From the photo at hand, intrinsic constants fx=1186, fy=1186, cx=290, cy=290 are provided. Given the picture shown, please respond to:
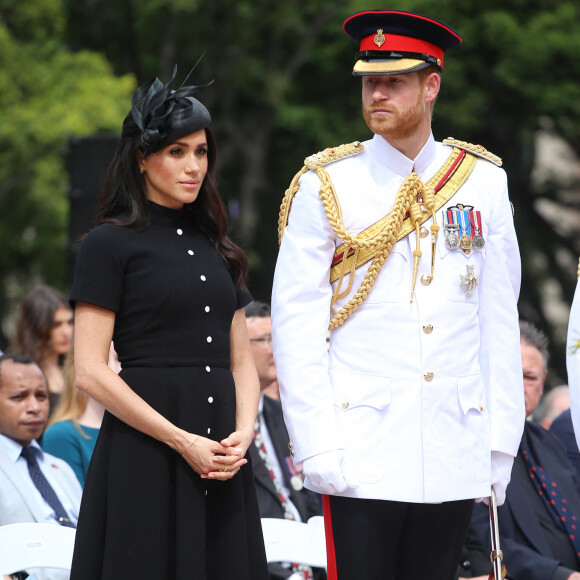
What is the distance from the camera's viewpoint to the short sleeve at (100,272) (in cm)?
330

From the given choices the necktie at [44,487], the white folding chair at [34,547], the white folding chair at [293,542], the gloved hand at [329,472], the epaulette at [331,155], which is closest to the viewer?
the gloved hand at [329,472]

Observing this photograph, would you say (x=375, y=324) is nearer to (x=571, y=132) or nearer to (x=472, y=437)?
(x=472, y=437)

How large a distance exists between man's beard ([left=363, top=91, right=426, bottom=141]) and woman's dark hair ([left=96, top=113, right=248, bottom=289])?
1.64 feet

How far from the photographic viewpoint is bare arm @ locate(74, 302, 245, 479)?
3.24 meters

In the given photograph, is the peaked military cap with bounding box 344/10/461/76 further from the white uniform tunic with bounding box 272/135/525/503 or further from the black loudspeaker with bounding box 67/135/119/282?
the black loudspeaker with bounding box 67/135/119/282

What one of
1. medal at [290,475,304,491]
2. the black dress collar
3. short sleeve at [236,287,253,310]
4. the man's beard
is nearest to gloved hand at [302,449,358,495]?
short sleeve at [236,287,253,310]

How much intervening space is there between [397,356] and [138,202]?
874 millimetres

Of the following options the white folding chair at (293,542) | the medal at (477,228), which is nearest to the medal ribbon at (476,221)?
the medal at (477,228)

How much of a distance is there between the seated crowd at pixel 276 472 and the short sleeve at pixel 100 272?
1.40 m

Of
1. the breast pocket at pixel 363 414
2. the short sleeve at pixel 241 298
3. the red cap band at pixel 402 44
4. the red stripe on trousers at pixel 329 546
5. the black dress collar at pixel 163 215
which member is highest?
the red cap band at pixel 402 44

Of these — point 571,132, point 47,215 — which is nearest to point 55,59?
point 47,215

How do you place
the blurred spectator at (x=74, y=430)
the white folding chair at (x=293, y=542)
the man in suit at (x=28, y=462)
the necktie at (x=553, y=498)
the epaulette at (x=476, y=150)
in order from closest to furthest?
1. the epaulette at (x=476, y=150)
2. the white folding chair at (x=293, y=542)
3. the man in suit at (x=28, y=462)
4. the necktie at (x=553, y=498)
5. the blurred spectator at (x=74, y=430)

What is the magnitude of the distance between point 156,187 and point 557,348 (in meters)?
12.3

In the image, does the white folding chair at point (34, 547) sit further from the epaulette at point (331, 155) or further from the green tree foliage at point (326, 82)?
the green tree foliage at point (326, 82)
